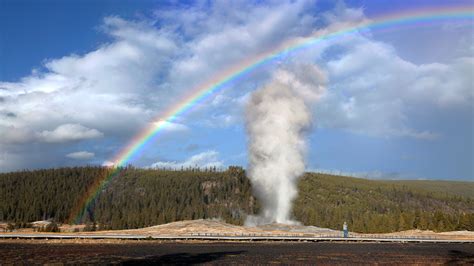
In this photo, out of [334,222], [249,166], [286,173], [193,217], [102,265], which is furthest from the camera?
[193,217]

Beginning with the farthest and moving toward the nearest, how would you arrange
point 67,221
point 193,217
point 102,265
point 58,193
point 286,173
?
point 58,193, point 67,221, point 193,217, point 286,173, point 102,265

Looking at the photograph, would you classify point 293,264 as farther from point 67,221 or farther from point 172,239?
point 67,221

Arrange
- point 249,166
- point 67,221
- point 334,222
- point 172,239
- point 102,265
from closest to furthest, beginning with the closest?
point 102,265 < point 172,239 < point 249,166 < point 334,222 < point 67,221

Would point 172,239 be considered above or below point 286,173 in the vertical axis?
below

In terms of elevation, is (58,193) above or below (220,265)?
above

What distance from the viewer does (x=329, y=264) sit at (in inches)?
1411

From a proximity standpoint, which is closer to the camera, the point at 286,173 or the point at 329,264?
the point at 329,264

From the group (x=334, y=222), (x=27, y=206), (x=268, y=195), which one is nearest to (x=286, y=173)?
(x=268, y=195)

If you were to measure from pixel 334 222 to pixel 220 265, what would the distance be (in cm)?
10398

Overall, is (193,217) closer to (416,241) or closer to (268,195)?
(268,195)

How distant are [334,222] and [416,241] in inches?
2552

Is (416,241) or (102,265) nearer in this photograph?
(102,265)

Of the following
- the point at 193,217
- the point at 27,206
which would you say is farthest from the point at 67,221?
the point at 193,217

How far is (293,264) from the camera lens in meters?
35.2
